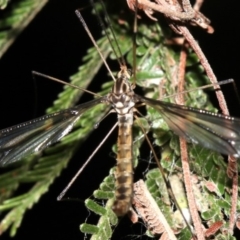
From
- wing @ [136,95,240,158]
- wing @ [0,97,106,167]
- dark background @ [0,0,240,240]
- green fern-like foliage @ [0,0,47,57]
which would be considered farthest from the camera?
dark background @ [0,0,240,240]

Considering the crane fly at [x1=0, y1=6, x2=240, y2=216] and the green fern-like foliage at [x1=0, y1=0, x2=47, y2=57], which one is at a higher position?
the green fern-like foliage at [x1=0, y1=0, x2=47, y2=57]

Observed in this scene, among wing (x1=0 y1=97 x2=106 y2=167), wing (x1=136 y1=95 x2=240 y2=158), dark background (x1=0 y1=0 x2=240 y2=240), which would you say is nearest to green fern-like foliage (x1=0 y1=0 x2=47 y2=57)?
wing (x1=0 y1=97 x2=106 y2=167)

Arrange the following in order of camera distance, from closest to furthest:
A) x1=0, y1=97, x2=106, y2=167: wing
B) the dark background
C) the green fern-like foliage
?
1. x1=0, y1=97, x2=106, y2=167: wing
2. the green fern-like foliage
3. the dark background

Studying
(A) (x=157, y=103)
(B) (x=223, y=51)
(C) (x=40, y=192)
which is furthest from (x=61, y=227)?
(A) (x=157, y=103)

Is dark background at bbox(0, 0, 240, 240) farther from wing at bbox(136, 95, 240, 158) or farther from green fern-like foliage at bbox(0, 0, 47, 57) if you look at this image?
wing at bbox(136, 95, 240, 158)

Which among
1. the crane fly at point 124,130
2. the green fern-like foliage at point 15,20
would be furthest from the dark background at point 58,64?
the crane fly at point 124,130

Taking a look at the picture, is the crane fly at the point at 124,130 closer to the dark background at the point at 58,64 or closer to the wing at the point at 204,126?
the wing at the point at 204,126

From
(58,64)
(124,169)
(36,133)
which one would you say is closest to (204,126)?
(124,169)

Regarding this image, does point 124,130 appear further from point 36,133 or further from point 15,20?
point 15,20

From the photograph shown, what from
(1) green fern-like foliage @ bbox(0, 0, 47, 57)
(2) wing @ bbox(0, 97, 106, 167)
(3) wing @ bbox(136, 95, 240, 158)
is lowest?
(3) wing @ bbox(136, 95, 240, 158)
